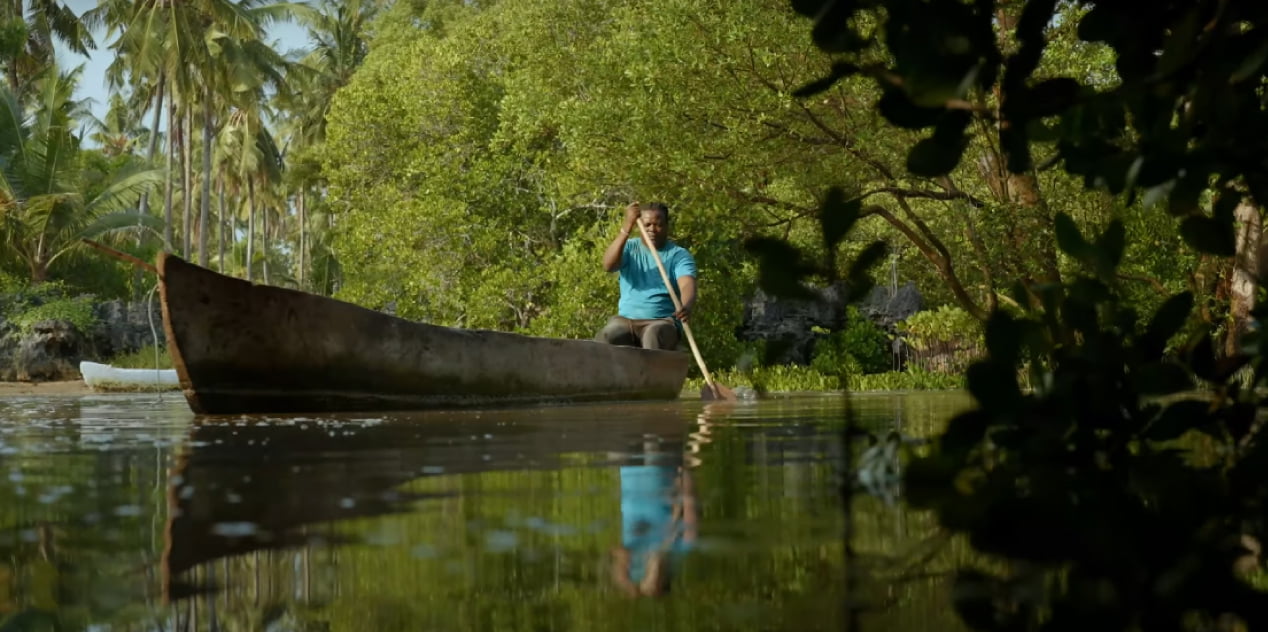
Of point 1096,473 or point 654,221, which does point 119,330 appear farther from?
point 1096,473

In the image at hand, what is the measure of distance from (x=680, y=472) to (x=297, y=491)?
3.55 ft

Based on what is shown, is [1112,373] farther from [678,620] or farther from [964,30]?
[678,620]

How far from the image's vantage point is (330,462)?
14.3 ft

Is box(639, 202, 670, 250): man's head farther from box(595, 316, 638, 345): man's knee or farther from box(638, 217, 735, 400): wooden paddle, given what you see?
box(595, 316, 638, 345): man's knee

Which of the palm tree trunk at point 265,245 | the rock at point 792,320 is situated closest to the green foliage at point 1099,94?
the rock at point 792,320

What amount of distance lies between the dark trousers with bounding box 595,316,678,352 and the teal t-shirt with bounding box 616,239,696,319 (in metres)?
0.09

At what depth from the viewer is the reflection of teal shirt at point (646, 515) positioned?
2.23 metres

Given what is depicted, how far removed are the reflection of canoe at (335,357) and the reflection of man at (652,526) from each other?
16.5 feet

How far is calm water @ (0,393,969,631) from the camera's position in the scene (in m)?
1.74

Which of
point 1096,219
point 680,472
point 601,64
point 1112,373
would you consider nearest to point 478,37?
point 601,64

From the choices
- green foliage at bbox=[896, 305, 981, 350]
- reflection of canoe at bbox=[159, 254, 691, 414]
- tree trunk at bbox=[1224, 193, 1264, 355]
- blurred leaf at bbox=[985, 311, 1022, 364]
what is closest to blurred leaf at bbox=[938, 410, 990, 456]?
blurred leaf at bbox=[985, 311, 1022, 364]

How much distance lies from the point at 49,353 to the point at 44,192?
4.25 meters

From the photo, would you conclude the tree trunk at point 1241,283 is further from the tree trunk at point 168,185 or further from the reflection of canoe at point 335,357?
the tree trunk at point 168,185

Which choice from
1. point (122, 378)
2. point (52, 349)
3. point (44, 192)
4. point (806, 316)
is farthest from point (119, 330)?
point (806, 316)
